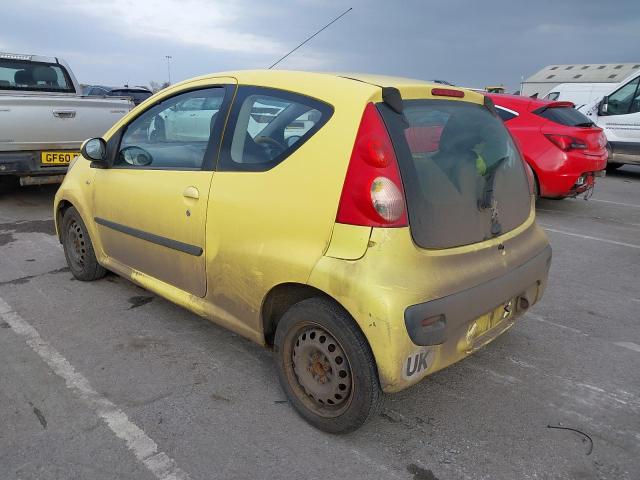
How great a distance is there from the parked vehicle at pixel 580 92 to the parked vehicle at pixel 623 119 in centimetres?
538

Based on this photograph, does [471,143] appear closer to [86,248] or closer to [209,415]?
[209,415]

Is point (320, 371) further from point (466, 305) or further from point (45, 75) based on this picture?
point (45, 75)

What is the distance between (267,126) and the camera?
2699 mm

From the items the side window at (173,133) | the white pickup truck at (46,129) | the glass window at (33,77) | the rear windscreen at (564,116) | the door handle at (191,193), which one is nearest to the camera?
the door handle at (191,193)

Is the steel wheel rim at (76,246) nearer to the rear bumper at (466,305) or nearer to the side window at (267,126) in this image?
the side window at (267,126)

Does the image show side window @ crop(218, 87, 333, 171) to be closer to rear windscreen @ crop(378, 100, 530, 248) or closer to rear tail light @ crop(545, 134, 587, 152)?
rear windscreen @ crop(378, 100, 530, 248)

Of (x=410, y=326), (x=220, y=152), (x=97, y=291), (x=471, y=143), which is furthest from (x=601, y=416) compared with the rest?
(x=97, y=291)

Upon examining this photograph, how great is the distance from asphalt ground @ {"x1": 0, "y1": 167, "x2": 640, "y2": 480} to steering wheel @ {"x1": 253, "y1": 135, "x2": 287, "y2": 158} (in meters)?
1.24

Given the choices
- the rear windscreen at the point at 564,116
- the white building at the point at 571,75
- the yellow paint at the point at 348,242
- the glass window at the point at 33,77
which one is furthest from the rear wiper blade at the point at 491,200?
the white building at the point at 571,75

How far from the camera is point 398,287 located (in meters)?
2.12

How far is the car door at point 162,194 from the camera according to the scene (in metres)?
2.91

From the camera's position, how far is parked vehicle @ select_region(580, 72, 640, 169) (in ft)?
34.4

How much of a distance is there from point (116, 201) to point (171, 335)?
0.98 m

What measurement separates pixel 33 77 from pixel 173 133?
595 centimetres
